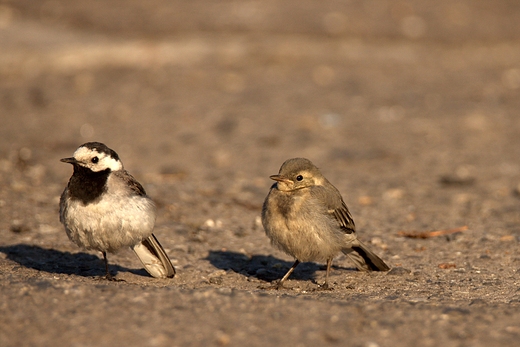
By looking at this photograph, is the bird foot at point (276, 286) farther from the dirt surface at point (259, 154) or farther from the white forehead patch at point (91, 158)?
the white forehead patch at point (91, 158)

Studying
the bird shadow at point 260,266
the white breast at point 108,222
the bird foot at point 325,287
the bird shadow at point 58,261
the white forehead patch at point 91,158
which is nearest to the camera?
the white breast at point 108,222

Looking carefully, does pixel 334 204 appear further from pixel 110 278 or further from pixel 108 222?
pixel 110 278

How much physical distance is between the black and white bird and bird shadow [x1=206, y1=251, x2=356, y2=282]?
4.30 ft

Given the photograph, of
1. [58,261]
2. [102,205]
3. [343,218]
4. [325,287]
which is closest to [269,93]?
[58,261]

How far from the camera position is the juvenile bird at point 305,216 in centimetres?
689

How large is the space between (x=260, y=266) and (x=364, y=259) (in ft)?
3.79

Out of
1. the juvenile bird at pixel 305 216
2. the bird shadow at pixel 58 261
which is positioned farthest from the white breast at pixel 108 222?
the juvenile bird at pixel 305 216

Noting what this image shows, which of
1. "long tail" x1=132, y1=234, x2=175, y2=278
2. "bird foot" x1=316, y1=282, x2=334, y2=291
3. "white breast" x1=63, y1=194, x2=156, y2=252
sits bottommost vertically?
"bird foot" x1=316, y1=282, x2=334, y2=291

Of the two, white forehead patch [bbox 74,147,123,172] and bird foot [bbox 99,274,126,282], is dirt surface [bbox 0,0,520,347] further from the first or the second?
white forehead patch [bbox 74,147,123,172]

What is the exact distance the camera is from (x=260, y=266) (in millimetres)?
8148

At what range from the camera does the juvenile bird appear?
689 centimetres

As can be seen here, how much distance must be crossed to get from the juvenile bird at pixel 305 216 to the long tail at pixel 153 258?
1071 millimetres

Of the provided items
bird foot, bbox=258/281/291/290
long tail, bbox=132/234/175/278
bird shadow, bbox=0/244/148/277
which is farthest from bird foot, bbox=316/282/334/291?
bird shadow, bbox=0/244/148/277

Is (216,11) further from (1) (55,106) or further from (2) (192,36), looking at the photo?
(1) (55,106)
